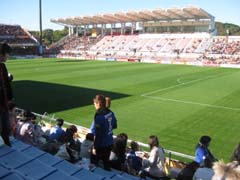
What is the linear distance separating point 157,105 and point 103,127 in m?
14.2

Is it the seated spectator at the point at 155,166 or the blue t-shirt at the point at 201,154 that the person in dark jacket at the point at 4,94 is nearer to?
the seated spectator at the point at 155,166

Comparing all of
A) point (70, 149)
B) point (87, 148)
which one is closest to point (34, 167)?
point (70, 149)

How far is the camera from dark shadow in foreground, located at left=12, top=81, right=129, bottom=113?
18.9 metres

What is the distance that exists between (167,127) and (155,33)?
2594 inches

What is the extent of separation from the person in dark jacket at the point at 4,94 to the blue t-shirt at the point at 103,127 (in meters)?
1.54

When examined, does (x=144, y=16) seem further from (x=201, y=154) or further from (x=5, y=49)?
(x=5, y=49)

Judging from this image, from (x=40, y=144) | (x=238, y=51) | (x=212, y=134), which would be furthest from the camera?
(x=238, y=51)

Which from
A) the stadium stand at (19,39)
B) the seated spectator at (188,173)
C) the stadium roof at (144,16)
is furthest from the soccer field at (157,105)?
the stadium stand at (19,39)

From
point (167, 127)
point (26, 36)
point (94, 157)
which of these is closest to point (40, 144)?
point (94, 157)

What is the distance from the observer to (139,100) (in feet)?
69.6

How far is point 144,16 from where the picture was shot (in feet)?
243

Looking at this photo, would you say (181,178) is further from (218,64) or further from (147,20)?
(147,20)

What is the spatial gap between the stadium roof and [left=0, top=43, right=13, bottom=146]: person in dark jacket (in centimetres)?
6215

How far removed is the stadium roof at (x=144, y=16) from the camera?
66750 millimetres
